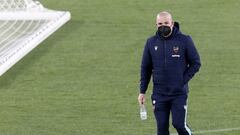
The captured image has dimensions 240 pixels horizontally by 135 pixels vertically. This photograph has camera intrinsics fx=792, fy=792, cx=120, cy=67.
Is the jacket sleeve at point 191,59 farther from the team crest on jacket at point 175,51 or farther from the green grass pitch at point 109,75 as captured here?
the green grass pitch at point 109,75

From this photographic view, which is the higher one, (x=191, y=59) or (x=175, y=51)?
(x=175, y=51)

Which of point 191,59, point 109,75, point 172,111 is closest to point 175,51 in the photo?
point 191,59

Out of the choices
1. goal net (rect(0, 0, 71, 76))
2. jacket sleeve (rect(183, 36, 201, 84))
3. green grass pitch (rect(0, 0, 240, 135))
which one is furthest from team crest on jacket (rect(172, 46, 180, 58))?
goal net (rect(0, 0, 71, 76))

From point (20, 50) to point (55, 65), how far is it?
1045 millimetres

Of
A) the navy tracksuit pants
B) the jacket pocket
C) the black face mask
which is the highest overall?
the black face mask

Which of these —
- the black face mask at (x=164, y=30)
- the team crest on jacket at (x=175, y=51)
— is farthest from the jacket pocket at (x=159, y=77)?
the black face mask at (x=164, y=30)

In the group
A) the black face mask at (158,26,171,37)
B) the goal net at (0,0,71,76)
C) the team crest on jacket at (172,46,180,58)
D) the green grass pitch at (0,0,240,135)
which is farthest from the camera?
the goal net at (0,0,71,76)

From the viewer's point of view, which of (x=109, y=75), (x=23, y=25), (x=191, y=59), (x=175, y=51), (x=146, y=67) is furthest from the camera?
(x=23, y=25)

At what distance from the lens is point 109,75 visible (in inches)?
583

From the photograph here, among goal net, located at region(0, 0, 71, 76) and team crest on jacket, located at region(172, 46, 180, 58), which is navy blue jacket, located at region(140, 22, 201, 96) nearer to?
team crest on jacket, located at region(172, 46, 180, 58)

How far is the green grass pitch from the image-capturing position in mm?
11633

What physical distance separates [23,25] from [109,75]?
5554mm

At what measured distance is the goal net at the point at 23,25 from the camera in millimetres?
16612

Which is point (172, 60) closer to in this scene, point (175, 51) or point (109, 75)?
point (175, 51)
